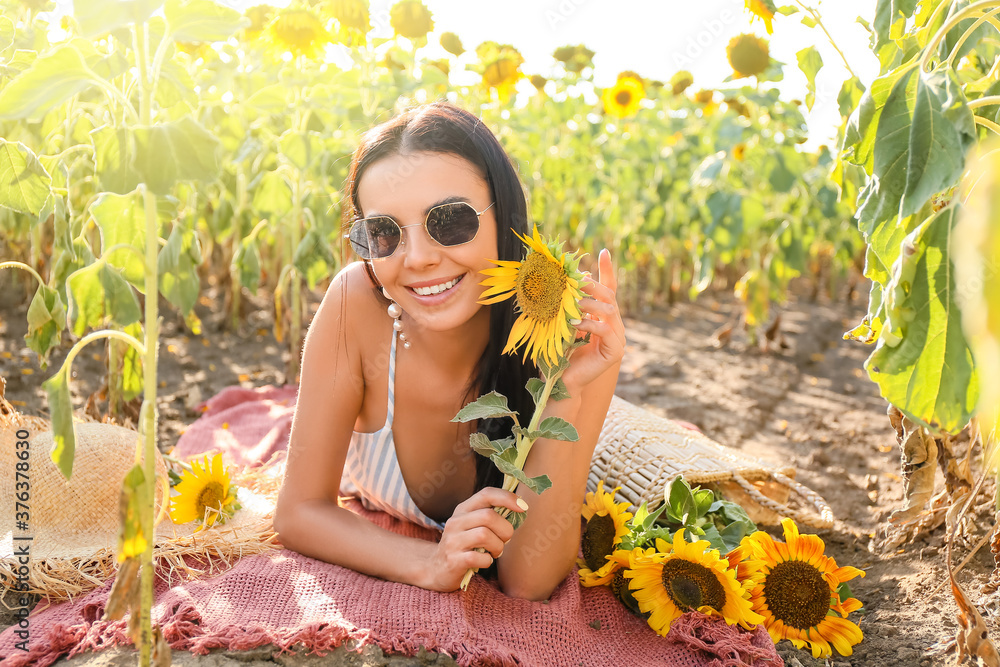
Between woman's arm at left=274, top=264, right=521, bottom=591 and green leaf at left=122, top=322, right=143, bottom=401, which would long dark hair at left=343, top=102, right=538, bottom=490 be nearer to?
woman's arm at left=274, top=264, right=521, bottom=591

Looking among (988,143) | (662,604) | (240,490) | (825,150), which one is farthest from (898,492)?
(825,150)

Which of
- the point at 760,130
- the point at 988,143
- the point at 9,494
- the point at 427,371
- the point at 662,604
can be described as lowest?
the point at 9,494

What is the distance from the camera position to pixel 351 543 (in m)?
1.57

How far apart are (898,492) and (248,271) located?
249cm

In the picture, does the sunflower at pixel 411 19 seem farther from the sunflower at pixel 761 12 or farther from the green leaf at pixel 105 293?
the green leaf at pixel 105 293

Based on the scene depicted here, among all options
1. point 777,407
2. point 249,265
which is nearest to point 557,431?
point 249,265

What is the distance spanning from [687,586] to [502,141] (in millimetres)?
1626

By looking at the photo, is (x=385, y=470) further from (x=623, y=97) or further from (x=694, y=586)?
(x=623, y=97)

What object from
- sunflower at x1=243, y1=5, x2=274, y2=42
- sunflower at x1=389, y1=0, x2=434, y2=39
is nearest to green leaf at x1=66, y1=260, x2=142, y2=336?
sunflower at x1=389, y1=0, x2=434, y2=39

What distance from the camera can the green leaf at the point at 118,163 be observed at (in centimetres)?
90

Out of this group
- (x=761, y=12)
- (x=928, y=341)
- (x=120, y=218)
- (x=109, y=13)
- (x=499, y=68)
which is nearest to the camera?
(x=109, y=13)

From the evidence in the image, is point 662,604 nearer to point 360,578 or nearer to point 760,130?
point 360,578

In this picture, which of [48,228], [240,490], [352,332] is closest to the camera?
[352,332]

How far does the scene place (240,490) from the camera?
208cm
